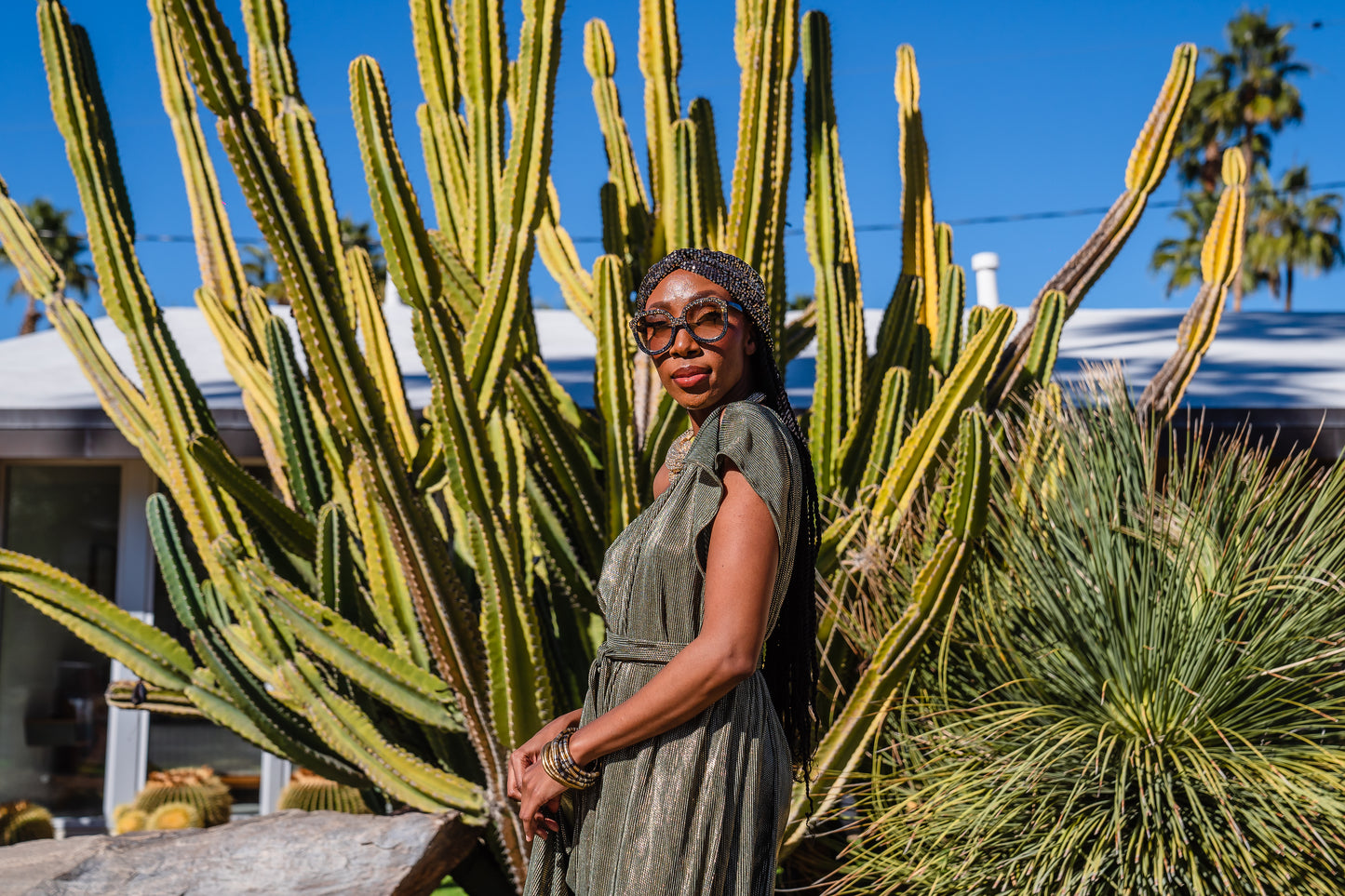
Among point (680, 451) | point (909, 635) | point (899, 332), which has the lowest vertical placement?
point (909, 635)

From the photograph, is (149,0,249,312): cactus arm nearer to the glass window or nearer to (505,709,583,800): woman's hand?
(505,709,583,800): woman's hand

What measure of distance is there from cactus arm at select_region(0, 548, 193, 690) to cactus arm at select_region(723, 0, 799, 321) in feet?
8.17


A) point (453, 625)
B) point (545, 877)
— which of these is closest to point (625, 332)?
point (453, 625)

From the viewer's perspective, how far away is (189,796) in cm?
639

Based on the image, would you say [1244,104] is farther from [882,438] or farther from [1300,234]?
[882,438]

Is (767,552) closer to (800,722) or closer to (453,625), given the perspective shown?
(800,722)

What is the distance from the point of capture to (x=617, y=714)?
1361mm

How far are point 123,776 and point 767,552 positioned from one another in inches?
276

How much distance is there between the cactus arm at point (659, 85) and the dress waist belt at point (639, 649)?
9.28 feet

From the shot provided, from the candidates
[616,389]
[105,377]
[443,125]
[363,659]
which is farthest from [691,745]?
[105,377]

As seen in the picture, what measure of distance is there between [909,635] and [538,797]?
6.42 ft

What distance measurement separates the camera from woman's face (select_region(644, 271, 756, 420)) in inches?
60.4

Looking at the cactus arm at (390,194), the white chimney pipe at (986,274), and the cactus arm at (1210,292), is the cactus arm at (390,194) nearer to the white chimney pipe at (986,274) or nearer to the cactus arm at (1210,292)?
the cactus arm at (1210,292)

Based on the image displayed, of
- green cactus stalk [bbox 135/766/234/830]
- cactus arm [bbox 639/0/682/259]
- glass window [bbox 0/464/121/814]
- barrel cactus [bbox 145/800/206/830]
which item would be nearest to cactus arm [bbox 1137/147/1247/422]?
cactus arm [bbox 639/0/682/259]
